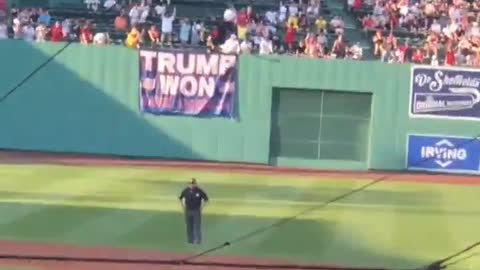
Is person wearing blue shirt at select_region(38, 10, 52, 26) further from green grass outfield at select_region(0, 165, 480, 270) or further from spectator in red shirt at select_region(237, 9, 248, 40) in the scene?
green grass outfield at select_region(0, 165, 480, 270)

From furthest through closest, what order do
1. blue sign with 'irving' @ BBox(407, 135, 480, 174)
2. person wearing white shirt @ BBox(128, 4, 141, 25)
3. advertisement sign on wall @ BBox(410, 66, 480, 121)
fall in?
person wearing white shirt @ BBox(128, 4, 141, 25) → advertisement sign on wall @ BBox(410, 66, 480, 121) → blue sign with 'irving' @ BBox(407, 135, 480, 174)

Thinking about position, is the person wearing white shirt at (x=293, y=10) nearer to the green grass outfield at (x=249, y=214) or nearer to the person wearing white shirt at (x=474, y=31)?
the person wearing white shirt at (x=474, y=31)

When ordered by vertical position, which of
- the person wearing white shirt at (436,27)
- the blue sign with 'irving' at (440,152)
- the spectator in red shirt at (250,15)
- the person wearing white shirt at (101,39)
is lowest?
the blue sign with 'irving' at (440,152)

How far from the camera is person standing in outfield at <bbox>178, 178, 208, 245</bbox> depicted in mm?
18078

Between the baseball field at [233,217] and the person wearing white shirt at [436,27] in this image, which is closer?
the baseball field at [233,217]

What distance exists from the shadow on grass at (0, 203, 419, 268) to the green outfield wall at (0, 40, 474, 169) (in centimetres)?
946

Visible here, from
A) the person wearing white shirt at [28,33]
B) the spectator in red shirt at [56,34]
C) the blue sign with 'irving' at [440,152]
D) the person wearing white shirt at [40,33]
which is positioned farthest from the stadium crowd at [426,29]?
the person wearing white shirt at [28,33]

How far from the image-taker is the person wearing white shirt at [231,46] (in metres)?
31.4

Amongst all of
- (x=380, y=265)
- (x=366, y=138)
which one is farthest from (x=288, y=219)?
(x=366, y=138)

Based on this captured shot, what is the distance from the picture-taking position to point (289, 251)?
60.6ft

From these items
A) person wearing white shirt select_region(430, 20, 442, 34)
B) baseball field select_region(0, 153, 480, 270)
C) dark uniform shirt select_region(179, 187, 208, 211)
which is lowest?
baseball field select_region(0, 153, 480, 270)

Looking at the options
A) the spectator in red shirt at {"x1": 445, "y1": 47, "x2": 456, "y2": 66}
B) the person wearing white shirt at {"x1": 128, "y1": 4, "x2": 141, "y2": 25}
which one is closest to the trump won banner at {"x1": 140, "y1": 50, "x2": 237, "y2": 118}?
the person wearing white shirt at {"x1": 128, "y1": 4, "x2": 141, "y2": 25}

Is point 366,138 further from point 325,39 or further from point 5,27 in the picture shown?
point 5,27

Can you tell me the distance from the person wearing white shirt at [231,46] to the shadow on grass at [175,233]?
10398 mm
